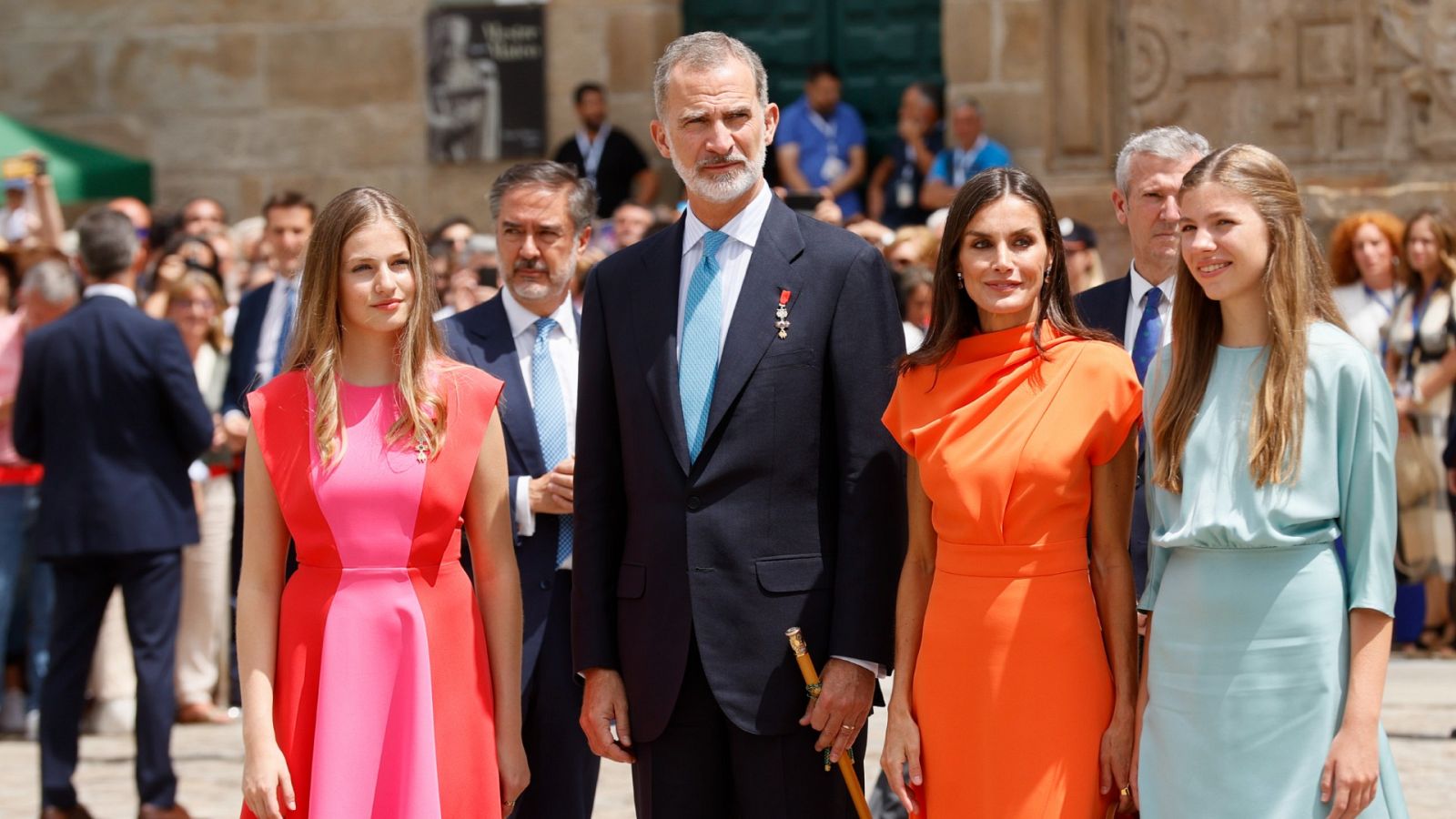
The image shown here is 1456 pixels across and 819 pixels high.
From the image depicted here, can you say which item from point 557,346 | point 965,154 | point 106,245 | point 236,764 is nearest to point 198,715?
point 236,764

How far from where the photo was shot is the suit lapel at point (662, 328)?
14.2 ft

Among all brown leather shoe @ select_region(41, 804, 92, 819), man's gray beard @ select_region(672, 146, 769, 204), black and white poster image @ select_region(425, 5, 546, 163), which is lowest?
brown leather shoe @ select_region(41, 804, 92, 819)

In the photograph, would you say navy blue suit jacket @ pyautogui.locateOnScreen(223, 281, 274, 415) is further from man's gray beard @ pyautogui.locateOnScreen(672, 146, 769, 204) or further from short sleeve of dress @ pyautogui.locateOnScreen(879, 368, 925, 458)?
short sleeve of dress @ pyautogui.locateOnScreen(879, 368, 925, 458)

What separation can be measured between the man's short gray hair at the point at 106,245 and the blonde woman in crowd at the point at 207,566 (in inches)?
56.0

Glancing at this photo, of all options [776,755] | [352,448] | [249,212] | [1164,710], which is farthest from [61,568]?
[249,212]

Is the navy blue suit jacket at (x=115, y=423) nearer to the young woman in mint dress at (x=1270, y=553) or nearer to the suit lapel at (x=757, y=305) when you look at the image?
the suit lapel at (x=757, y=305)

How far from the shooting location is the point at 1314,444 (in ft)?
12.7

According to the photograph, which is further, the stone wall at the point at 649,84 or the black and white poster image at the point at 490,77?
the black and white poster image at the point at 490,77

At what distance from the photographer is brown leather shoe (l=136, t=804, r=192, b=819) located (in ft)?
23.4

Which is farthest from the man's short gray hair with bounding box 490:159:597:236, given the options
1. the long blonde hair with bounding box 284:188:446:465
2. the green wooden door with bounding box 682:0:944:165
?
the green wooden door with bounding box 682:0:944:165

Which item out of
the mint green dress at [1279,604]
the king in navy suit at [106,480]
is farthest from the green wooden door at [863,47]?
the mint green dress at [1279,604]

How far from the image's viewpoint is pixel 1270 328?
3.94 m

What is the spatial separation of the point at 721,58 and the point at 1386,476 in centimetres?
165

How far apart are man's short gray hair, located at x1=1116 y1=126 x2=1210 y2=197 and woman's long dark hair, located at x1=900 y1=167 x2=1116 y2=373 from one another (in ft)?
2.63
